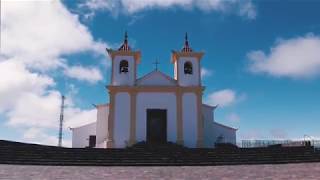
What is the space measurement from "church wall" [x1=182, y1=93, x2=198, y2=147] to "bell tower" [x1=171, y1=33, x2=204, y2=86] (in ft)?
3.72

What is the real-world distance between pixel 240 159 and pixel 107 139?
463 inches

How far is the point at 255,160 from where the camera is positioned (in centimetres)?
1981

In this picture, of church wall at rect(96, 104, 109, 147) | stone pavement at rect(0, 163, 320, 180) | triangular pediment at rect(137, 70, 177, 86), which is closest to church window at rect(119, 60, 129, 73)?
triangular pediment at rect(137, 70, 177, 86)

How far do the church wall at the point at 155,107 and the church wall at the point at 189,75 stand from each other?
144 centimetres

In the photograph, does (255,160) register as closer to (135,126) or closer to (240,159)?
(240,159)

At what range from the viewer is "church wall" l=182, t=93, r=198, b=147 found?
2911 centimetres

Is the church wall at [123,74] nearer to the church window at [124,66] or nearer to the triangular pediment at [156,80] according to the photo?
the church window at [124,66]

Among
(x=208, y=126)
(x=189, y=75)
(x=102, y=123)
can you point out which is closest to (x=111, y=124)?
(x=102, y=123)

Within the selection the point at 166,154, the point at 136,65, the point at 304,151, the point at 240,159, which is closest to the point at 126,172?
the point at 166,154

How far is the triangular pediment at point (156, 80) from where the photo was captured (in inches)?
1195

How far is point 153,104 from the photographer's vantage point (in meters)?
29.7

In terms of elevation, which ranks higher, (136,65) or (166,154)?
(136,65)

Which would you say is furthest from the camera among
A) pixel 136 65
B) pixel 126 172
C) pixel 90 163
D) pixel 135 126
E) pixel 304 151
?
pixel 136 65

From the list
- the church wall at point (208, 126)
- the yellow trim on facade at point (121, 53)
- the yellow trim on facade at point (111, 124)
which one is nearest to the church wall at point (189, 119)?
the church wall at point (208, 126)
